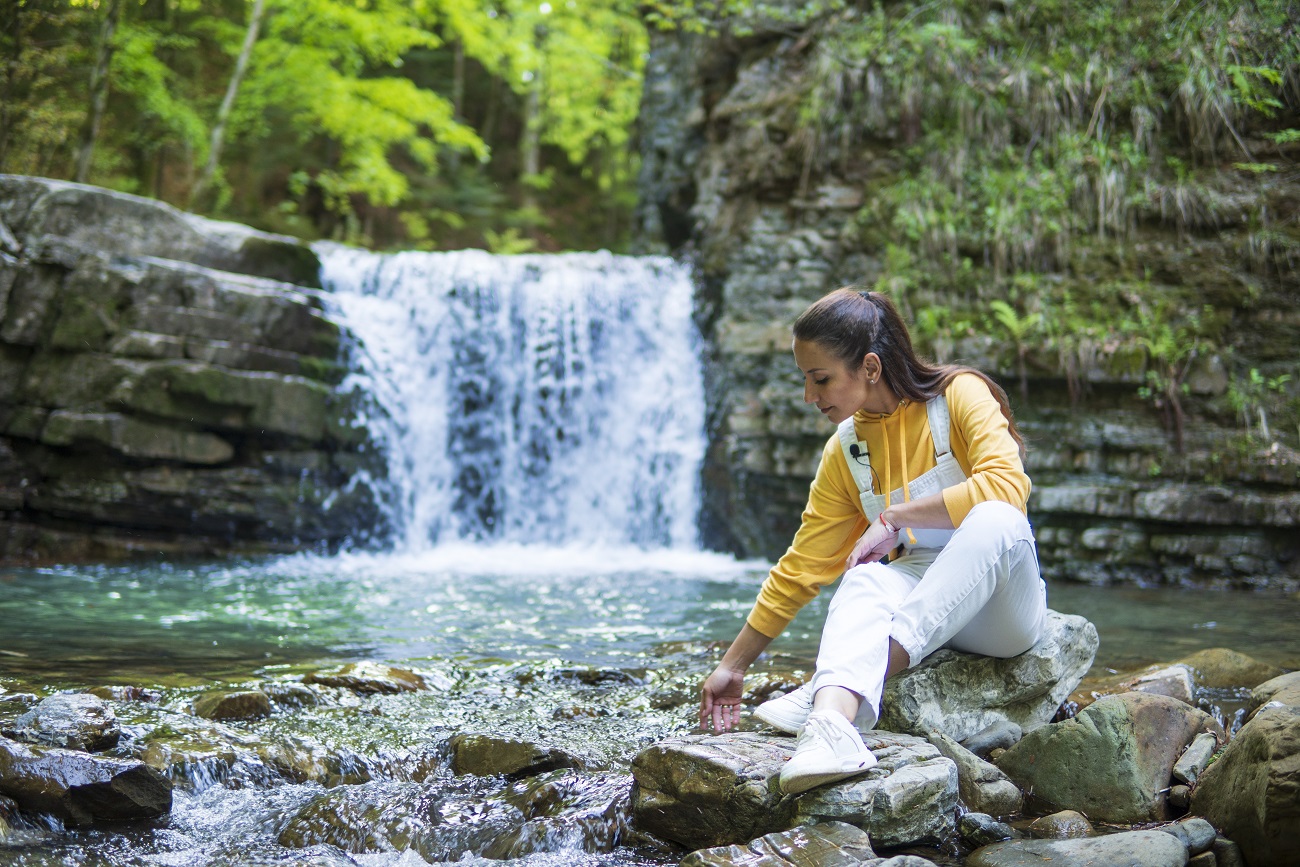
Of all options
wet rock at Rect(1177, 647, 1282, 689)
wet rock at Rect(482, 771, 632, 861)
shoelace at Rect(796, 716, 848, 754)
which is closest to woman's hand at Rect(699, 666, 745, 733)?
wet rock at Rect(482, 771, 632, 861)

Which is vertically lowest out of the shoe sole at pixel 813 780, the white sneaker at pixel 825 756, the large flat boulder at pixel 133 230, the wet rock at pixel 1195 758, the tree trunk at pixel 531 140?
the wet rock at pixel 1195 758

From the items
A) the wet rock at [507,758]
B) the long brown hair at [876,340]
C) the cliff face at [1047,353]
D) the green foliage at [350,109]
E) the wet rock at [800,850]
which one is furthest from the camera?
the green foliage at [350,109]

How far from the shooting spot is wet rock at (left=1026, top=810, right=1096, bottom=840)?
272 centimetres

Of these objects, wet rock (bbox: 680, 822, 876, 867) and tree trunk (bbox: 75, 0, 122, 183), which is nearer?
wet rock (bbox: 680, 822, 876, 867)

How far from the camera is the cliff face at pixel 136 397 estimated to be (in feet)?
28.7

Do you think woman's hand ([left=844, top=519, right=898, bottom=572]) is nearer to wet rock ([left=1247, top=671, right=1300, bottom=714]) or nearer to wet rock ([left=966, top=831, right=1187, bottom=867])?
wet rock ([left=966, top=831, right=1187, bottom=867])

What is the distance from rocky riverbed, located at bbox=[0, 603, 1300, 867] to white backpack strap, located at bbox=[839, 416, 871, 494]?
0.65 metres

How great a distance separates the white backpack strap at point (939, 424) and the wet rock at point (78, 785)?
2692 millimetres

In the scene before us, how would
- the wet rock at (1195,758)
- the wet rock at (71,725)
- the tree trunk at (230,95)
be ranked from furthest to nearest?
1. the tree trunk at (230,95)
2. the wet rock at (71,725)
3. the wet rock at (1195,758)

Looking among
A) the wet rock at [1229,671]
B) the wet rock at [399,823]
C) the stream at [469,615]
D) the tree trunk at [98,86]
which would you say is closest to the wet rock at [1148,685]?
the wet rock at [1229,671]

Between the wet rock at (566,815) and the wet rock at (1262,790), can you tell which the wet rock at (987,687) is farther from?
the wet rock at (566,815)

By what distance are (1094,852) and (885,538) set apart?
100 cm

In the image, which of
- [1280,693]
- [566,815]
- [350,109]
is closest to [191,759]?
[566,815]

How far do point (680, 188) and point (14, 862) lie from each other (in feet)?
39.1
